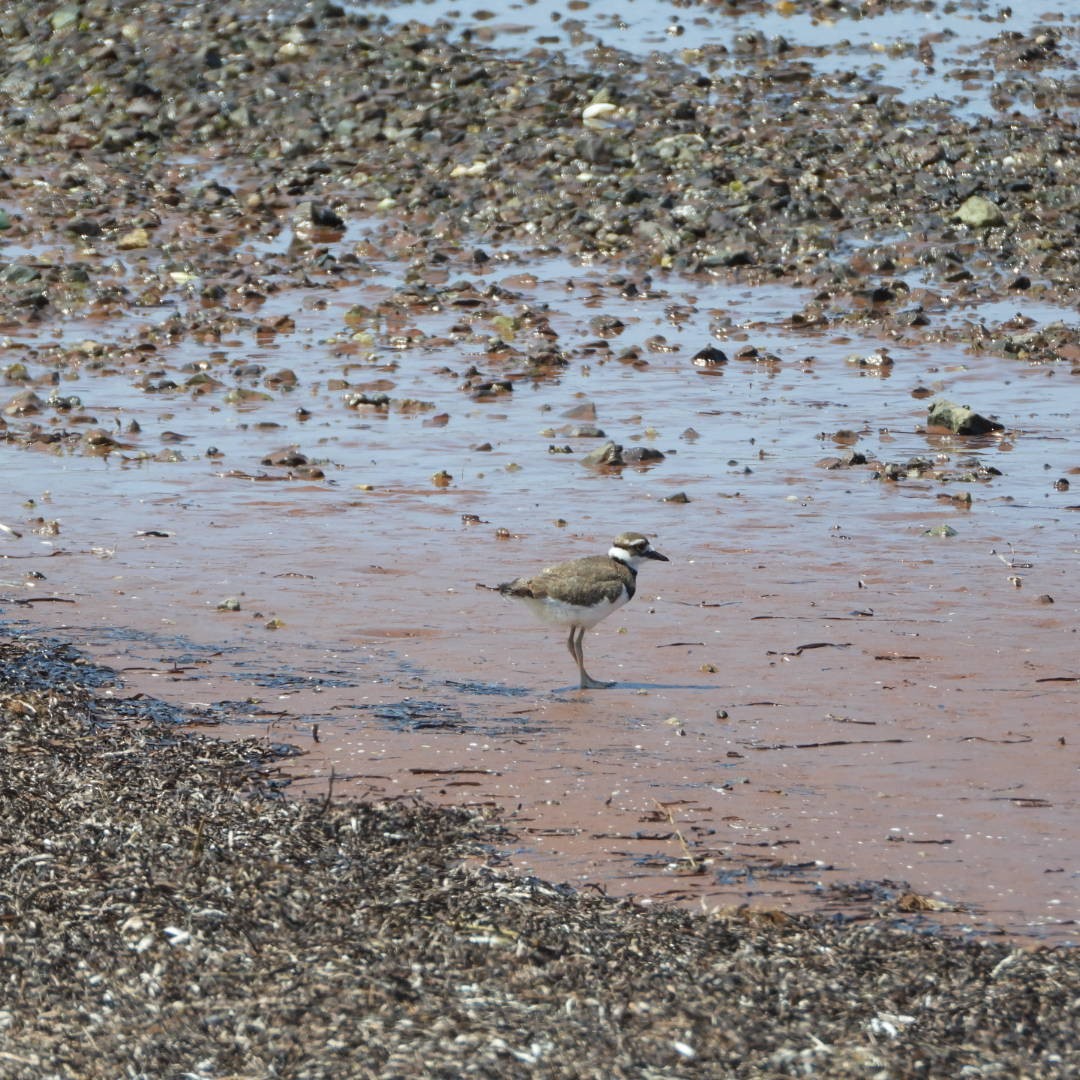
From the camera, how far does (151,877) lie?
703cm

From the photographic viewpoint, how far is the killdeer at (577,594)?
961 centimetres

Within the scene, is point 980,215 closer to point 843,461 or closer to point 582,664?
point 843,461

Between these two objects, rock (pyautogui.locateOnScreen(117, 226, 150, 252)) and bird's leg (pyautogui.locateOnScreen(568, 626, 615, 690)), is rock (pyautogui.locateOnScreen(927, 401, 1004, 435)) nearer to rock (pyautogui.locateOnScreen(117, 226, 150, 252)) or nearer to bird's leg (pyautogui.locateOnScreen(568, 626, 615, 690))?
bird's leg (pyautogui.locateOnScreen(568, 626, 615, 690))

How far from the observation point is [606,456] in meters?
13.7

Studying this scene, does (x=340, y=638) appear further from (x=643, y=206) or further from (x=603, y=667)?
(x=643, y=206)

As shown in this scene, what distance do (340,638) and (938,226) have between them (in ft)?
36.1

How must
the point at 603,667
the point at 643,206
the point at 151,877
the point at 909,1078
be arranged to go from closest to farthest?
1. the point at 909,1078
2. the point at 151,877
3. the point at 603,667
4. the point at 643,206

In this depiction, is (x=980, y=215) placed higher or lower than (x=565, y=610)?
lower

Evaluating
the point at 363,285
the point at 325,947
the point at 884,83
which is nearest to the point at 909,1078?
the point at 325,947

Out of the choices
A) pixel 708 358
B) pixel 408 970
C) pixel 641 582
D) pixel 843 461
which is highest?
pixel 408 970

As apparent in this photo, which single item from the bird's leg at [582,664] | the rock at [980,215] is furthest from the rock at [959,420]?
the rock at [980,215]

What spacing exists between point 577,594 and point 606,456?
4.16 metres

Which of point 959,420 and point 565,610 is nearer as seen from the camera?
point 565,610

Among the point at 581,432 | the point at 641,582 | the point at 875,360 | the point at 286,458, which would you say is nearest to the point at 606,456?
the point at 581,432
